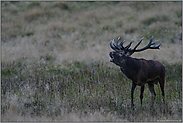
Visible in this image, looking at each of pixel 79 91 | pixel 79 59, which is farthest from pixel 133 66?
pixel 79 59

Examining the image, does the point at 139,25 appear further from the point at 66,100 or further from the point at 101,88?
the point at 66,100

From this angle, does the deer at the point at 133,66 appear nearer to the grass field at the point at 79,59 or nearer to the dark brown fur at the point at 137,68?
the dark brown fur at the point at 137,68

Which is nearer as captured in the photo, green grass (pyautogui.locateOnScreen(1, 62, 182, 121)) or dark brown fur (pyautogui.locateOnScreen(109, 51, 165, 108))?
dark brown fur (pyautogui.locateOnScreen(109, 51, 165, 108))

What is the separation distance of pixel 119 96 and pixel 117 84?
135 centimetres

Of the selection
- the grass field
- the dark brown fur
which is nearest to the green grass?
the grass field

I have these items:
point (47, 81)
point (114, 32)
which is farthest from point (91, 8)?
point (47, 81)

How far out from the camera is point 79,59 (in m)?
14.5

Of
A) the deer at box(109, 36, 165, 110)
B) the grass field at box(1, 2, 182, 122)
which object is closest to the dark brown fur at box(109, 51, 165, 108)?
the deer at box(109, 36, 165, 110)

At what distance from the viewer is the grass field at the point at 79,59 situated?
7.98m

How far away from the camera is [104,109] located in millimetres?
7980

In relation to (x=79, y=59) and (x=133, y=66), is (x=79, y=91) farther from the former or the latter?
(x=79, y=59)

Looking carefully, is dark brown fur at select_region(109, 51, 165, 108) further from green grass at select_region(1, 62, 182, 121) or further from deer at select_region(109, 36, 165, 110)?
green grass at select_region(1, 62, 182, 121)

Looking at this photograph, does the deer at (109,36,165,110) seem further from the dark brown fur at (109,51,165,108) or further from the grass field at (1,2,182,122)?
the grass field at (1,2,182,122)

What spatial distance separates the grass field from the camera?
26.2ft
